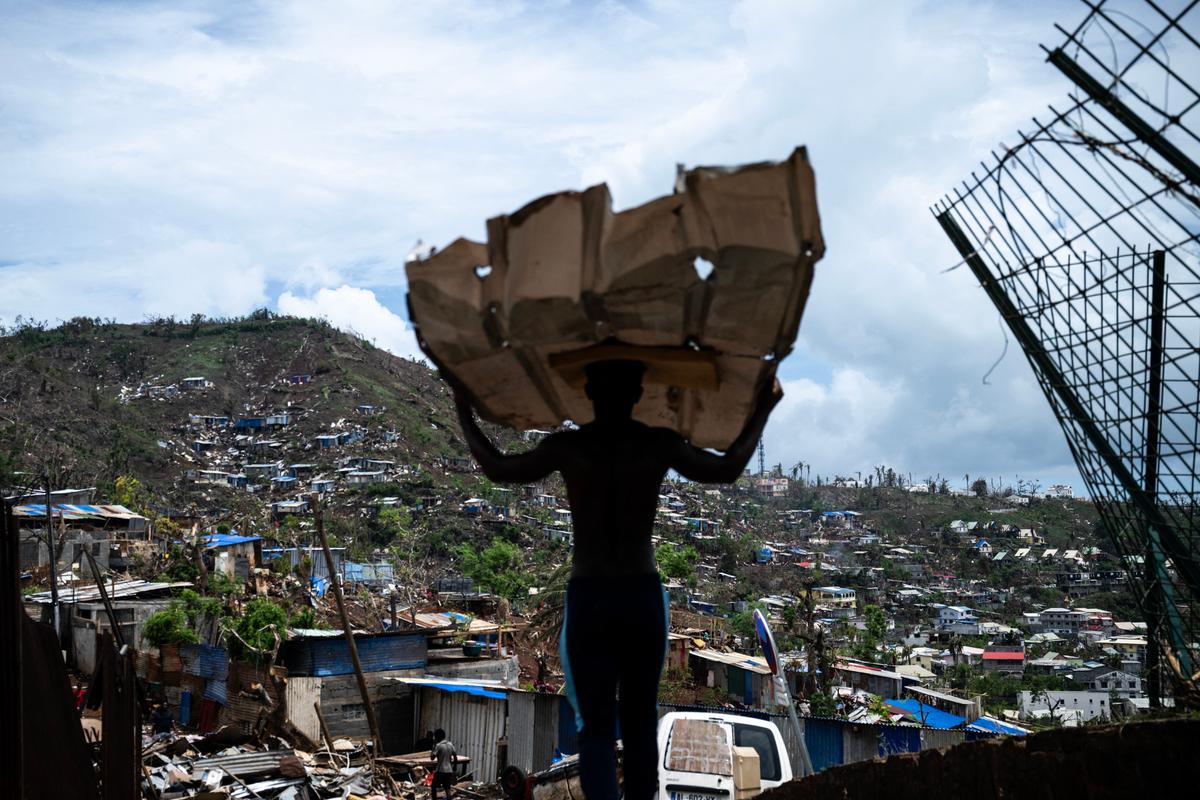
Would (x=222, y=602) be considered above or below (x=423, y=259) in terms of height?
below

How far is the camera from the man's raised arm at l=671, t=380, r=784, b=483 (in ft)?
9.76

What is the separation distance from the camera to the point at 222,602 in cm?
2759

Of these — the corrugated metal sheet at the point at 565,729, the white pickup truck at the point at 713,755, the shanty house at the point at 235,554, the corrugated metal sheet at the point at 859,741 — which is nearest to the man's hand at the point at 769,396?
the white pickup truck at the point at 713,755

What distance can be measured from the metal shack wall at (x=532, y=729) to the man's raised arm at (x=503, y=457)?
15.2 m

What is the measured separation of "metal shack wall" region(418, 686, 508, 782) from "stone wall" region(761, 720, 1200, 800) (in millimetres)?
16666

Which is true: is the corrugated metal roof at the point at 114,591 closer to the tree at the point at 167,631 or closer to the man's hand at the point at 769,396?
the tree at the point at 167,631

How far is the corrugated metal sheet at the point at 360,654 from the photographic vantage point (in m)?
21.5

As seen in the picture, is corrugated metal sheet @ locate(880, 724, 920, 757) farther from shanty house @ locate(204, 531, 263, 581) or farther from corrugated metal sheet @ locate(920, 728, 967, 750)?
shanty house @ locate(204, 531, 263, 581)

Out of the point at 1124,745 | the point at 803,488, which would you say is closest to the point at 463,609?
the point at 1124,745

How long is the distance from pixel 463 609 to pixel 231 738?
2125 cm

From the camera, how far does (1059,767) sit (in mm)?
2967

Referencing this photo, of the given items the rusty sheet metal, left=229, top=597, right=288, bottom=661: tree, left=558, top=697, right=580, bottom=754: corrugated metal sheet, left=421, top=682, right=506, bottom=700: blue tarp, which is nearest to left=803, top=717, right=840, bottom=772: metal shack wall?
left=558, top=697, right=580, bottom=754: corrugated metal sheet

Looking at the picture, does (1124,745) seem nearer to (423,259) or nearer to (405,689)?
(423,259)

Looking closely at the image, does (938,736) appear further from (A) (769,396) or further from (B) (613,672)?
(B) (613,672)
